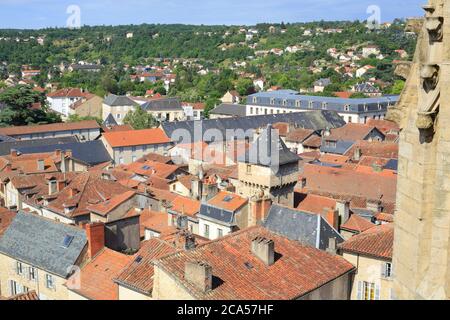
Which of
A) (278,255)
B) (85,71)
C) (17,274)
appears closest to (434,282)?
(278,255)

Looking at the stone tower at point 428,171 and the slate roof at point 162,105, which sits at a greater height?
the stone tower at point 428,171

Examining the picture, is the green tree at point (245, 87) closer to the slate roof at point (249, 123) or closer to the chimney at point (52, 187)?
the slate roof at point (249, 123)

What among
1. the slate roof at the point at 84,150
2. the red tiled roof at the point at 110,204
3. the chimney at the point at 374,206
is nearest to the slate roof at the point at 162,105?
the slate roof at the point at 84,150

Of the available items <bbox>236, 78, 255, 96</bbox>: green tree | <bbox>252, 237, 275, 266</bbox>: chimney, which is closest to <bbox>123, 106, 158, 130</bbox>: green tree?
<bbox>236, 78, 255, 96</bbox>: green tree

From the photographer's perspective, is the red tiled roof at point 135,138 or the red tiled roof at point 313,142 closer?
the red tiled roof at point 135,138

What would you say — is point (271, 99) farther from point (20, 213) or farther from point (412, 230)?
point (412, 230)

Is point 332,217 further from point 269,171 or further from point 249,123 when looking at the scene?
point 249,123

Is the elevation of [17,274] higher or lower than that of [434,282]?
lower

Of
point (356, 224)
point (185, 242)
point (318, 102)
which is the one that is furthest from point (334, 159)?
point (318, 102)
